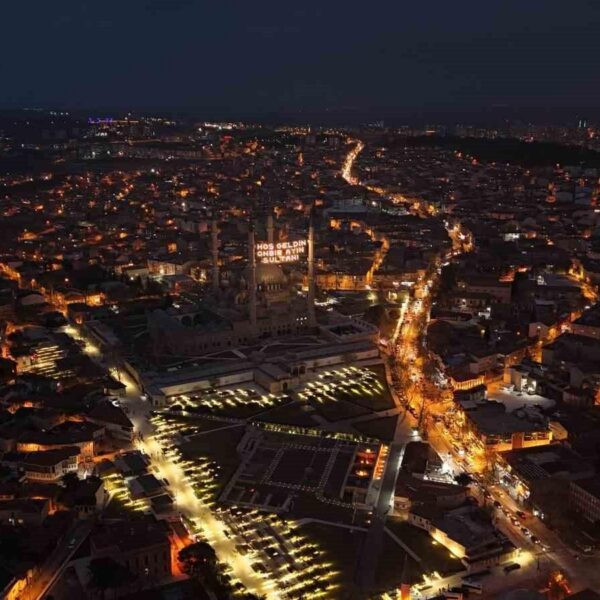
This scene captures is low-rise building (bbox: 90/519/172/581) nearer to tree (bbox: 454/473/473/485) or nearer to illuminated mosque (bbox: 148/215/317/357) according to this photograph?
tree (bbox: 454/473/473/485)

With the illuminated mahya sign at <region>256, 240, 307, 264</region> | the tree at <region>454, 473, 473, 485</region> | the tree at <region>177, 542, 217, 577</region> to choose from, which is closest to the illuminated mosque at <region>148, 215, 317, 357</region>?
the illuminated mahya sign at <region>256, 240, 307, 264</region>

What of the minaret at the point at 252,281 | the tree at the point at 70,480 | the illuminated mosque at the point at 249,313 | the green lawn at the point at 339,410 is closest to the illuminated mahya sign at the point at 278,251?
the illuminated mosque at the point at 249,313

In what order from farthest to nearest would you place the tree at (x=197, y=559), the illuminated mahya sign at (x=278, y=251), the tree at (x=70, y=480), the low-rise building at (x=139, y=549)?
the illuminated mahya sign at (x=278, y=251) → the tree at (x=70, y=480) → the low-rise building at (x=139, y=549) → the tree at (x=197, y=559)

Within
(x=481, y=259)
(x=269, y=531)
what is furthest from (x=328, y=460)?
(x=481, y=259)

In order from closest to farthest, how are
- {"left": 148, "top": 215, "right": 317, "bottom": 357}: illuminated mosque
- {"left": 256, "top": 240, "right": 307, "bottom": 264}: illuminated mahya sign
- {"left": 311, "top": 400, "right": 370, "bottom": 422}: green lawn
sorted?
{"left": 311, "top": 400, "right": 370, "bottom": 422}: green lawn, {"left": 148, "top": 215, "right": 317, "bottom": 357}: illuminated mosque, {"left": 256, "top": 240, "right": 307, "bottom": 264}: illuminated mahya sign

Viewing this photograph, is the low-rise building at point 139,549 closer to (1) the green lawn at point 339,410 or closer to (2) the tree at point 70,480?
(2) the tree at point 70,480

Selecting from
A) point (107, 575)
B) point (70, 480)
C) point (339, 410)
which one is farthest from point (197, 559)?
point (339, 410)
